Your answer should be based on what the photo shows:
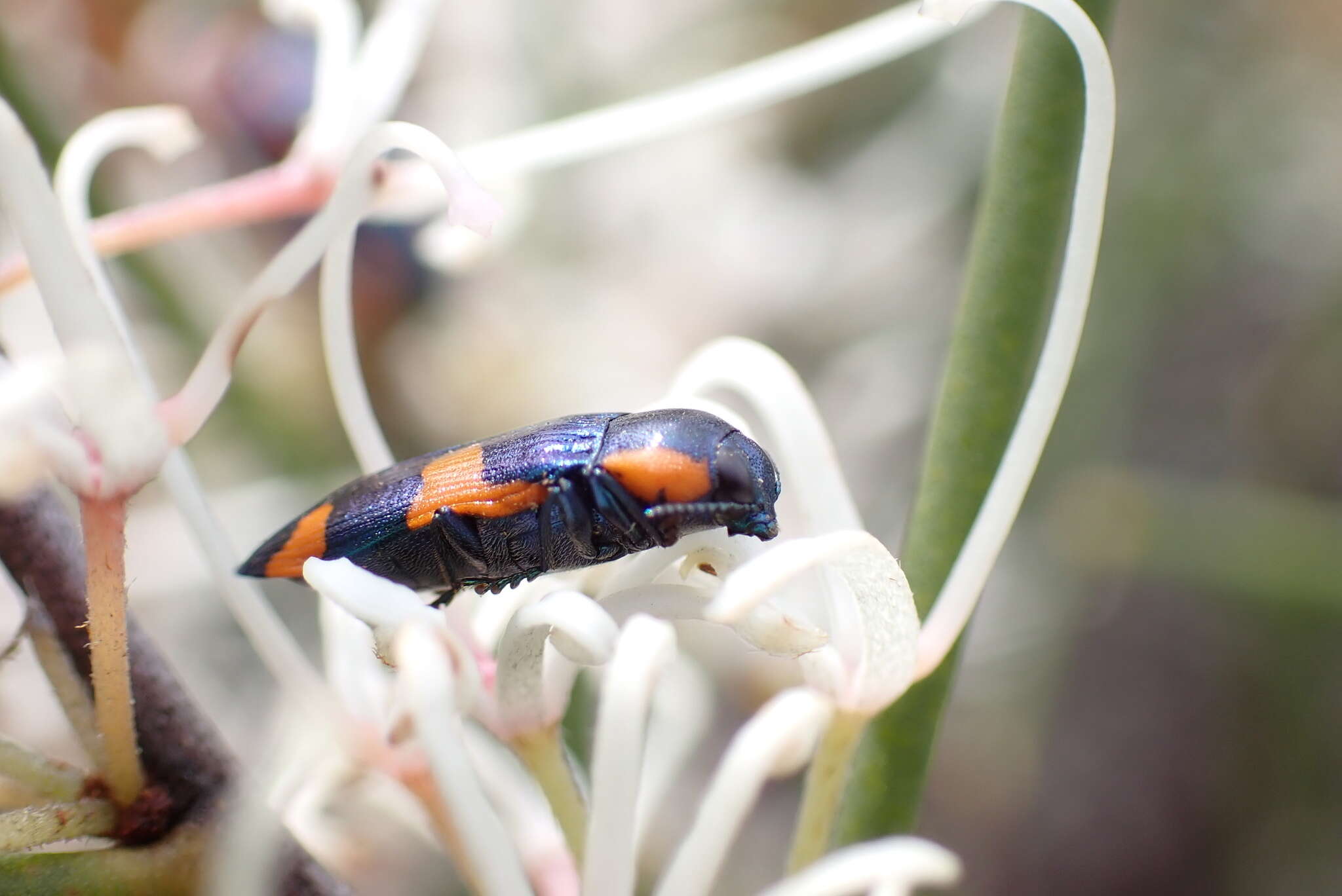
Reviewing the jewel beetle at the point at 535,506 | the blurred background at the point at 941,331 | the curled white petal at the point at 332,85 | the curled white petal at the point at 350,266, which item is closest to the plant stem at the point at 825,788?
the jewel beetle at the point at 535,506

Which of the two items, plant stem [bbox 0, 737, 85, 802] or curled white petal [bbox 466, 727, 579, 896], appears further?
curled white petal [bbox 466, 727, 579, 896]

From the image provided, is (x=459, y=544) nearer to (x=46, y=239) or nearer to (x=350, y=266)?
(x=350, y=266)

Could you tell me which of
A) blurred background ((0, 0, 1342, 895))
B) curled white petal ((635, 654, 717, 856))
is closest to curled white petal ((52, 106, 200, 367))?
curled white petal ((635, 654, 717, 856))

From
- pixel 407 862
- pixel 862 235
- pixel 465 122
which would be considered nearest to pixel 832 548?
pixel 407 862

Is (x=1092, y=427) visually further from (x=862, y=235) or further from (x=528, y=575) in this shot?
(x=528, y=575)

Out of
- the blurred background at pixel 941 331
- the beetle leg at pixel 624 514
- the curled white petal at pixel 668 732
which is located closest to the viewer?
the beetle leg at pixel 624 514

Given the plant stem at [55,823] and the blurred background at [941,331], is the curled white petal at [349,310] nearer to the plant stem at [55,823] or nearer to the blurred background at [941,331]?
the plant stem at [55,823]

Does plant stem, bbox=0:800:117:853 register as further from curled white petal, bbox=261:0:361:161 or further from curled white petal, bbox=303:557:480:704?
curled white petal, bbox=261:0:361:161
